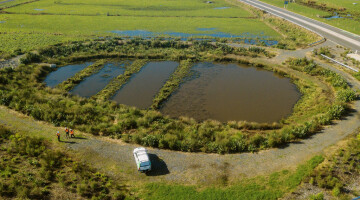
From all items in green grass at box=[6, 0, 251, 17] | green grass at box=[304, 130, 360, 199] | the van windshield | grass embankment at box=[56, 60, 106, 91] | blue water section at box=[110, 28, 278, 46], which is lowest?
green grass at box=[304, 130, 360, 199]

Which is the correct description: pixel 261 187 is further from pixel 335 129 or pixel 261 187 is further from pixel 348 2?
pixel 348 2

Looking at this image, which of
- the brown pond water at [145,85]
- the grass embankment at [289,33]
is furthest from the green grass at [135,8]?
the brown pond water at [145,85]

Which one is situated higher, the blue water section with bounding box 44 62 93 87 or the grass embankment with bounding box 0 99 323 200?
the blue water section with bounding box 44 62 93 87

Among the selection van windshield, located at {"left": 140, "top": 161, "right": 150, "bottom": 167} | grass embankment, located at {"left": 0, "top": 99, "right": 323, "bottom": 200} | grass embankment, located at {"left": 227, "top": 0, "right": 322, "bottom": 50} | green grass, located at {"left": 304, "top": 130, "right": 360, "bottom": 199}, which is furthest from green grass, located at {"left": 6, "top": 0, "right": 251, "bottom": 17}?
grass embankment, located at {"left": 0, "top": 99, "right": 323, "bottom": 200}

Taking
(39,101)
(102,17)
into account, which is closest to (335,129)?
(39,101)

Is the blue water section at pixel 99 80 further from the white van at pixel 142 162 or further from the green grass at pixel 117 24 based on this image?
the green grass at pixel 117 24

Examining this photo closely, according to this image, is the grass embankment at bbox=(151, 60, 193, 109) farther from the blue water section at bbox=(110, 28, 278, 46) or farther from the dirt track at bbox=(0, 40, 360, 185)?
the blue water section at bbox=(110, 28, 278, 46)
